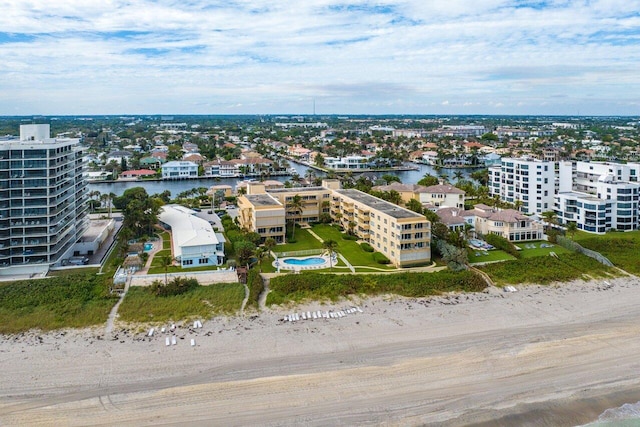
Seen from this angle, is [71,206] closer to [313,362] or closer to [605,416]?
[313,362]

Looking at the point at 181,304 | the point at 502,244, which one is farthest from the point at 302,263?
the point at 502,244

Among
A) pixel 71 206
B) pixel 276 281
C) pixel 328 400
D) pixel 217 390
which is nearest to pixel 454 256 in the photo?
pixel 276 281

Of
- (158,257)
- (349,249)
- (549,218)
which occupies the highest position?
(549,218)

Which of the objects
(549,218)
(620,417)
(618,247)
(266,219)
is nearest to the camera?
(620,417)

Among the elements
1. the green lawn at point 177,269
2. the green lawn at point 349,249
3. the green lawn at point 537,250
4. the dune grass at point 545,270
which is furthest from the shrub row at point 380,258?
the green lawn at point 177,269

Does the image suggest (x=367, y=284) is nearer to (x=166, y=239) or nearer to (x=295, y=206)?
(x=295, y=206)

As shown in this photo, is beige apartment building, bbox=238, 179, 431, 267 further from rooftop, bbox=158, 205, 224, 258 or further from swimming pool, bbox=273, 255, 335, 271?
swimming pool, bbox=273, 255, 335, 271

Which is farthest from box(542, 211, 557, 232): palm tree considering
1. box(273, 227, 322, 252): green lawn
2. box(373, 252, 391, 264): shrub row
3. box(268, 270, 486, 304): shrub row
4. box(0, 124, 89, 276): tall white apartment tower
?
box(0, 124, 89, 276): tall white apartment tower
